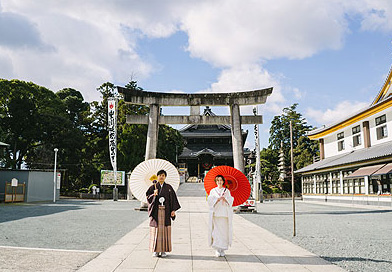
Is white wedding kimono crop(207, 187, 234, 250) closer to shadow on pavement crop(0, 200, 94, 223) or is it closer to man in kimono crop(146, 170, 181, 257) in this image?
man in kimono crop(146, 170, 181, 257)

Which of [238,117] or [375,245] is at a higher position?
[238,117]

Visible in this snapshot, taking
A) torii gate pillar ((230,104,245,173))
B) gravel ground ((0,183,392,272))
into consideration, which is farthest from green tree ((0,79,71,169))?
gravel ground ((0,183,392,272))

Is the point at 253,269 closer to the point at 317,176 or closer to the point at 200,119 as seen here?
the point at 200,119

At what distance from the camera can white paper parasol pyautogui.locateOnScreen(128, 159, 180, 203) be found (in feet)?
21.5

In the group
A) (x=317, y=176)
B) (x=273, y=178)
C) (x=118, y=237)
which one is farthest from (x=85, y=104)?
(x=118, y=237)

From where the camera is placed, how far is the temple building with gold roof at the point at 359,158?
17.5 m

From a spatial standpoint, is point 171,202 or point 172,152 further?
point 172,152

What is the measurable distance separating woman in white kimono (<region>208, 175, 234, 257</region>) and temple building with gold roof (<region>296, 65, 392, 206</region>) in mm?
13020

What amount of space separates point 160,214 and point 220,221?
1106mm

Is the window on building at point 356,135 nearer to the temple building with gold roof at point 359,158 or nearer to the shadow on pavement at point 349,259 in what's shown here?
the temple building with gold roof at point 359,158

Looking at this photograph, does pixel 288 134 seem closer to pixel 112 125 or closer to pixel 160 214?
pixel 112 125

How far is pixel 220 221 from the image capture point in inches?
227

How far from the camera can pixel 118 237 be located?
7734 millimetres

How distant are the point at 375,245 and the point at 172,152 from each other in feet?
97.9
